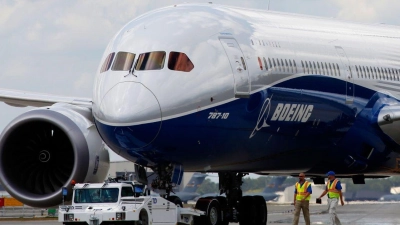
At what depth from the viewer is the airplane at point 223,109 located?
818 inches

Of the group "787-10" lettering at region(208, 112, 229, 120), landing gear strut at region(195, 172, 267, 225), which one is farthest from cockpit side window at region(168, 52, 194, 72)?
landing gear strut at region(195, 172, 267, 225)

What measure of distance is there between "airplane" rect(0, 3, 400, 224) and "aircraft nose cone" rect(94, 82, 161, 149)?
25 mm

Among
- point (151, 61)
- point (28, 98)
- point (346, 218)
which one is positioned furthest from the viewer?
point (346, 218)

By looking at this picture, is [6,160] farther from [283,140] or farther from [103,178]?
[283,140]

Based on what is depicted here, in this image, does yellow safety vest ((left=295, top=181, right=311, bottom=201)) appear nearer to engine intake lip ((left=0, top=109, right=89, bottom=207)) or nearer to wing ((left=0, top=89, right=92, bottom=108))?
engine intake lip ((left=0, top=109, right=89, bottom=207))

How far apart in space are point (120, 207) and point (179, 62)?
128 inches

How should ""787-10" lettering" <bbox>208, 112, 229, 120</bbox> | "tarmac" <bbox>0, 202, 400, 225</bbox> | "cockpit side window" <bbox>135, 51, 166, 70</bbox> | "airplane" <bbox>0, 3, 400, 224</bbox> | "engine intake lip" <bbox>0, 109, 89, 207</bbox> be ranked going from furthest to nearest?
"tarmac" <bbox>0, 202, 400, 225</bbox> < "engine intake lip" <bbox>0, 109, 89, 207</bbox> < ""787-10" lettering" <bbox>208, 112, 229, 120</bbox> < "cockpit side window" <bbox>135, 51, 166, 70</bbox> < "airplane" <bbox>0, 3, 400, 224</bbox>

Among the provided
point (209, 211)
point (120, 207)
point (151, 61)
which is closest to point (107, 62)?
point (151, 61)

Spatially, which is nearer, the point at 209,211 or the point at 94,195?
the point at 209,211

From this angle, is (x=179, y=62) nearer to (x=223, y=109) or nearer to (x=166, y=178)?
(x=223, y=109)

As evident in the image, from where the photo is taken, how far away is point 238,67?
22.0 metres

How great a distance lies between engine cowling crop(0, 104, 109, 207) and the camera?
23234mm

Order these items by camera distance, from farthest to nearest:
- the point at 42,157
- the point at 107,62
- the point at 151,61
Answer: the point at 42,157
the point at 107,62
the point at 151,61

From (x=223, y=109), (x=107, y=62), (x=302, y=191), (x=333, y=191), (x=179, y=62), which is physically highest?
(x=107, y=62)
